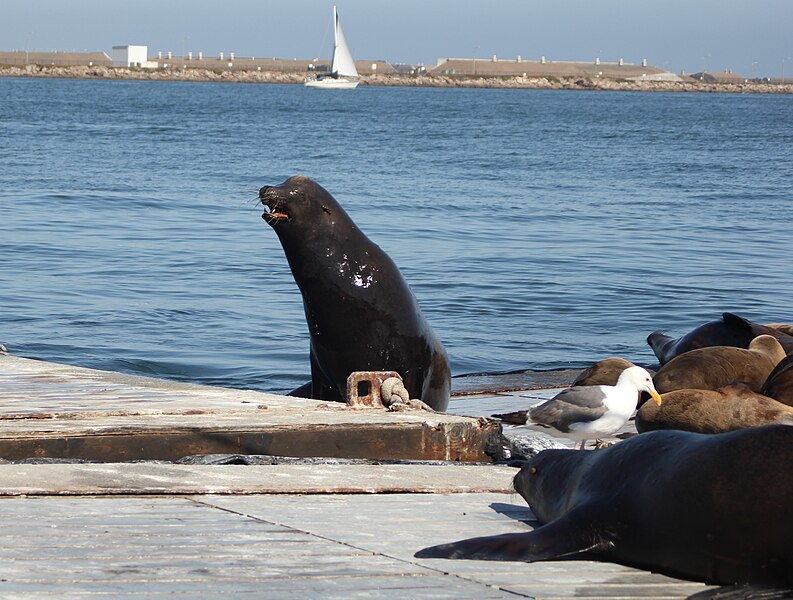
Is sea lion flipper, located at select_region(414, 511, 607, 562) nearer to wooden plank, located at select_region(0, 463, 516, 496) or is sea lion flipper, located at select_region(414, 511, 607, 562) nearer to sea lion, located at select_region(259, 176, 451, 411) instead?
wooden plank, located at select_region(0, 463, 516, 496)

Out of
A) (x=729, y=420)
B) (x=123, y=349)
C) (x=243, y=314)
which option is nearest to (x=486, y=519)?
(x=729, y=420)

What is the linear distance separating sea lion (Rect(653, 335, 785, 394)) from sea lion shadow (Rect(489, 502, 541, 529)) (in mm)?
3803

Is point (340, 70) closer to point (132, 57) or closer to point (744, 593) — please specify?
point (132, 57)

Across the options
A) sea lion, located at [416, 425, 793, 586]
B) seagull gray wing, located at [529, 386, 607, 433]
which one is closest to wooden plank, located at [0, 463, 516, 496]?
sea lion, located at [416, 425, 793, 586]

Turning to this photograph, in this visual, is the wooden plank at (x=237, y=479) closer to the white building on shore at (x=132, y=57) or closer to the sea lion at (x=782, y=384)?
the sea lion at (x=782, y=384)

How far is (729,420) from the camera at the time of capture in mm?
6910

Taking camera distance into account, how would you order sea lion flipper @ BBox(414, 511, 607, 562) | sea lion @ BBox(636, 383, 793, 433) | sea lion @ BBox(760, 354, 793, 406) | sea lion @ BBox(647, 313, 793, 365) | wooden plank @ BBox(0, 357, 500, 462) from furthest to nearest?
1. sea lion @ BBox(647, 313, 793, 365)
2. sea lion @ BBox(760, 354, 793, 406)
3. sea lion @ BBox(636, 383, 793, 433)
4. wooden plank @ BBox(0, 357, 500, 462)
5. sea lion flipper @ BBox(414, 511, 607, 562)

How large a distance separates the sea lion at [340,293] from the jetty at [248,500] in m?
1.07

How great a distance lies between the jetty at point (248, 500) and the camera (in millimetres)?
3543

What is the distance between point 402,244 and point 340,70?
126 metres

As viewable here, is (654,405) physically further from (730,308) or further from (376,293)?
(730,308)

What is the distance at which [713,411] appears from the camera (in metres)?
7.03

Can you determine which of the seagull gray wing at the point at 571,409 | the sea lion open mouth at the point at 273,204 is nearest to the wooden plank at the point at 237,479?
the seagull gray wing at the point at 571,409

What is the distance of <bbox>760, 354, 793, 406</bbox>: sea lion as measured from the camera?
749 cm
